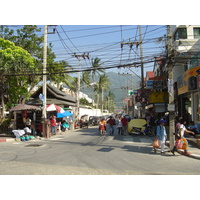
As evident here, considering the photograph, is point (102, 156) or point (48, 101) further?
point (48, 101)

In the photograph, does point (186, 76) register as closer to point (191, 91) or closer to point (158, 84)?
point (191, 91)

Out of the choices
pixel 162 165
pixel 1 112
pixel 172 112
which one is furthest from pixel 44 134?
pixel 162 165

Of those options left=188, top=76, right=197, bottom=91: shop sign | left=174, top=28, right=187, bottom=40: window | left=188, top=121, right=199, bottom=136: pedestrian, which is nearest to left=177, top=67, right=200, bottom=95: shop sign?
left=188, top=76, right=197, bottom=91: shop sign

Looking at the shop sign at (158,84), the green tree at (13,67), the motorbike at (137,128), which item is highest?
the green tree at (13,67)

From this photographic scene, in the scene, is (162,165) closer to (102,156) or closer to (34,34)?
(102,156)

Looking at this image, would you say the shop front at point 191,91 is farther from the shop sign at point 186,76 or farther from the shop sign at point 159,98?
the shop sign at point 159,98

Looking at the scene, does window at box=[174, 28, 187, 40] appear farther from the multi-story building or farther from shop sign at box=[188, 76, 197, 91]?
shop sign at box=[188, 76, 197, 91]

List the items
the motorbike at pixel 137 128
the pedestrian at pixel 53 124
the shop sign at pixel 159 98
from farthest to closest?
1. the shop sign at pixel 159 98
2. the pedestrian at pixel 53 124
3. the motorbike at pixel 137 128

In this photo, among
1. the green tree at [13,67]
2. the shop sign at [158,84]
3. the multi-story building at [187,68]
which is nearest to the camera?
the multi-story building at [187,68]

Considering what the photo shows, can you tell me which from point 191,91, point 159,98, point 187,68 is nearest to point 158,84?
point 159,98

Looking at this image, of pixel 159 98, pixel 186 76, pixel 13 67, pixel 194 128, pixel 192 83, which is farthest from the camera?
pixel 159 98

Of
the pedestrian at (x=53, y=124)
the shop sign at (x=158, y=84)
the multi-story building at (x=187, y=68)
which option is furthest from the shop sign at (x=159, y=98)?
→ the pedestrian at (x=53, y=124)
